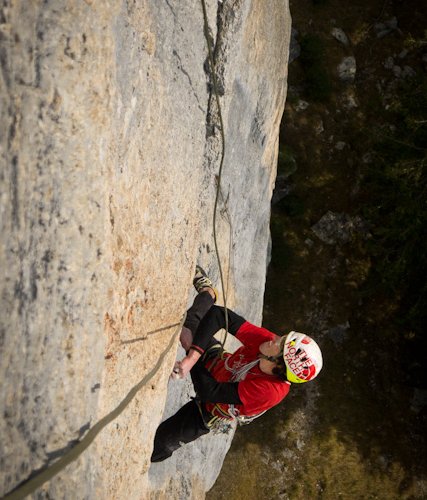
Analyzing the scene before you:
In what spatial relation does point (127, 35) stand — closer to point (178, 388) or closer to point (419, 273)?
point (178, 388)

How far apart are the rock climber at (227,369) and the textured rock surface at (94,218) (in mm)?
700

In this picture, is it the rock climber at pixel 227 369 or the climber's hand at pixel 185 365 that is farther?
the climber's hand at pixel 185 365

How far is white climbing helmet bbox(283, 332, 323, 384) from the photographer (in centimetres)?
531

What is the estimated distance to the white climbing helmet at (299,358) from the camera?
17.4 ft

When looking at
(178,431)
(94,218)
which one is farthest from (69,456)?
(178,431)

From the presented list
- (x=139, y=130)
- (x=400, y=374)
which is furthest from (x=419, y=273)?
(x=139, y=130)

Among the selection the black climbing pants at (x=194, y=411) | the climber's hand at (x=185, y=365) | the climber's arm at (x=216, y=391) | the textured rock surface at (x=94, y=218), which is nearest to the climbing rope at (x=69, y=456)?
the textured rock surface at (x=94, y=218)

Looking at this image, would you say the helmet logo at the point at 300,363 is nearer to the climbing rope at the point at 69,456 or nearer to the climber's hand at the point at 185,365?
the climber's hand at the point at 185,365

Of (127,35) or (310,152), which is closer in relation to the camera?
(127,35)

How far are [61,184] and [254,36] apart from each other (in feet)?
17.3

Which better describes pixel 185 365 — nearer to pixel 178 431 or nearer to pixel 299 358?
pixel 299 358

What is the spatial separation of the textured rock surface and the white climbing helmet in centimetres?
129

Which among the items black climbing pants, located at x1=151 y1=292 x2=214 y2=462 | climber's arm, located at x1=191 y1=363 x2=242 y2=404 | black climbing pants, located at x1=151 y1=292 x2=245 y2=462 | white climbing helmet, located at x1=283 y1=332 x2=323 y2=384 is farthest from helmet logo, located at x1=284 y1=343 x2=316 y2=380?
black climbing pants, located at x1=151 y1=292 x2=214 y2=462

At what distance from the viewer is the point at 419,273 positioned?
13.8 metres
